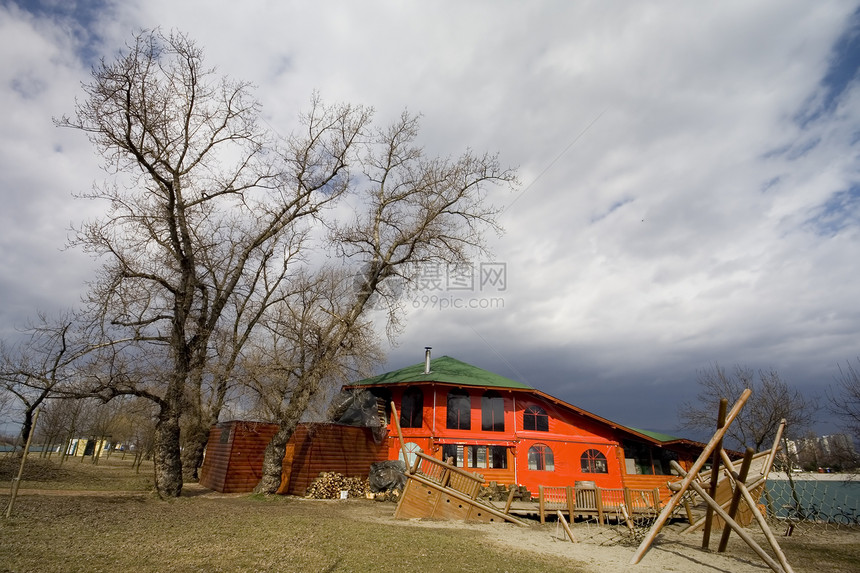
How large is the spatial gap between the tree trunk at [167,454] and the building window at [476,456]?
13653mm

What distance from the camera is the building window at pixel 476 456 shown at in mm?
25094

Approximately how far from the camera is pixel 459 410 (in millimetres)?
26297

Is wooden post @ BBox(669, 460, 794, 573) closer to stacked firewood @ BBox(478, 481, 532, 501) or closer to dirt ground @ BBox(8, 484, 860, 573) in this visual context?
dirt ground @ BBox(8, 484, 860, 573)

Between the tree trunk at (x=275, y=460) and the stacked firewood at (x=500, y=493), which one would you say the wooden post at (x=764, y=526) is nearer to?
the stacked firewood at (x=500, y=493)

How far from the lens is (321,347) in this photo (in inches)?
778

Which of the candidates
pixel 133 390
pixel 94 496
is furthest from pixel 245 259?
pixel 94 496

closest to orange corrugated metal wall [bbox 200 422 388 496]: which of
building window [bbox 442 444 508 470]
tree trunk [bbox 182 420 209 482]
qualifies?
tree trunk [bbox 182 420 209 482]

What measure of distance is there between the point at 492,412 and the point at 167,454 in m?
16.9

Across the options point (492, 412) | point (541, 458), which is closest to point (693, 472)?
point (541, 458)

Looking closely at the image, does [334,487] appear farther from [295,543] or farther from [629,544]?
[629,544]

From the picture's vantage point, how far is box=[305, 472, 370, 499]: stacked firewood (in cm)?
2053

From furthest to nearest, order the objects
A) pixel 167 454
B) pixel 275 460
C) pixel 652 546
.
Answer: pixel 275 460
pixel 167 454
pixel 652 546

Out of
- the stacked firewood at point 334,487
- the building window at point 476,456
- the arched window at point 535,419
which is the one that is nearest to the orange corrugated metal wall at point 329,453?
the stacked firewood at point 334,487

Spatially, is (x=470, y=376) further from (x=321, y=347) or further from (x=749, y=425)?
(x=749, y=425)
